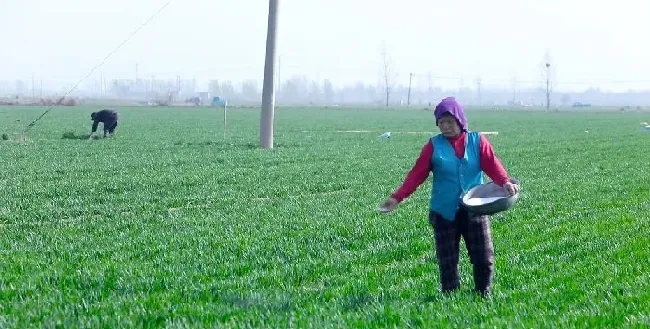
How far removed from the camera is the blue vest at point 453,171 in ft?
22.6

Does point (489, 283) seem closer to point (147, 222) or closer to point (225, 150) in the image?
point (147, 222)

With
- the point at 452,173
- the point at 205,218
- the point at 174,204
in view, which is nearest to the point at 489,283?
the point at 452,173

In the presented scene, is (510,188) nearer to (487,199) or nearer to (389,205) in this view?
(487,199)

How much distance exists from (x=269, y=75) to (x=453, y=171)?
21.9 m

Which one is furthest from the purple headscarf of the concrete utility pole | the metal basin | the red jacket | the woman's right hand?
the concrete utility pole

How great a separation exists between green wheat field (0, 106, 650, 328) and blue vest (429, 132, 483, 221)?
0.76m

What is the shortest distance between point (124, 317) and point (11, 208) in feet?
24.2

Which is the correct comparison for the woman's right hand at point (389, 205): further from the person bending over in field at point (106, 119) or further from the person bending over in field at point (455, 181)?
the person bending over in field at point (106, 119)

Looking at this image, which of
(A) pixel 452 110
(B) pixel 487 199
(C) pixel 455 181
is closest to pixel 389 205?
(C) pixel 455 181

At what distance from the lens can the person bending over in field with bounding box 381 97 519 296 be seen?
6.87 metres

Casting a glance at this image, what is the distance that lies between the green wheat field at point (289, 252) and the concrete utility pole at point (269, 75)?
8.91 meters

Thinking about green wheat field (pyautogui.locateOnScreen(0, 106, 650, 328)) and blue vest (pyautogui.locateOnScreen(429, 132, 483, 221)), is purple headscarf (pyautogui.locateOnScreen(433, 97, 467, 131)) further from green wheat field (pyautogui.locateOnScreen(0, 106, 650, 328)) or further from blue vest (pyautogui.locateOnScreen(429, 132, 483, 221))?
green wheat field (pyautogui.locateOnScreen(0, 106, 650, 328))

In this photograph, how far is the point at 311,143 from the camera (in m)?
32.2

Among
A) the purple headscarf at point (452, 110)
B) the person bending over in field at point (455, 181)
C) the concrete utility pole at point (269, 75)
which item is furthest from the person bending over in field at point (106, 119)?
the purple headscarf at point (452, 110)
